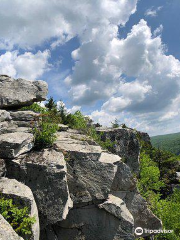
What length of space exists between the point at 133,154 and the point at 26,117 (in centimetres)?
1906

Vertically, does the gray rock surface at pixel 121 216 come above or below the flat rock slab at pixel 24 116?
below

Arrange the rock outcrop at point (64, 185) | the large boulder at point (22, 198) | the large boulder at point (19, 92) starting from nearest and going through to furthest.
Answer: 1. the large boulder at point (22, 198)
2. the rock outcrop at point (64, 185)
3. the large boulder at point (19, 92)

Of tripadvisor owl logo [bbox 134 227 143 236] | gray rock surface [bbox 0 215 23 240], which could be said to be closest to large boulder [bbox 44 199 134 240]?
gray rock surface [bbox 0 215 23 240]

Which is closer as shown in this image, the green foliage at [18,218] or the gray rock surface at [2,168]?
the green foliage at [18,218]

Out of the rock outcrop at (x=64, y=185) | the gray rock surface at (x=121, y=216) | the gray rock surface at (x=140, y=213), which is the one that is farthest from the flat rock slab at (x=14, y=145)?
the gray rock surface at (x=140, y=213)

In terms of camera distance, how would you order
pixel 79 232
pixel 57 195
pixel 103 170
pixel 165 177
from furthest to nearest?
pixel 165 177 < pixel 103 170 < pixel 79 232 < pixel 57 195

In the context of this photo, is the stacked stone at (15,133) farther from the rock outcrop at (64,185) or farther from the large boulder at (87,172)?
the large boulder at (87,172)

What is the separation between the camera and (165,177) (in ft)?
199

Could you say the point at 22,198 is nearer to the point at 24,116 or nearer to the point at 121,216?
the point at 121,216

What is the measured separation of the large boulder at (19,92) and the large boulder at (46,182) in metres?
8.63

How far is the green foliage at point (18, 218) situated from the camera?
844 centimetres

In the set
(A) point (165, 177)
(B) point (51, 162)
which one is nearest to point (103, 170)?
(B) point (51, 162)

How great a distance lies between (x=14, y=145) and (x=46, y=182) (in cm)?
273

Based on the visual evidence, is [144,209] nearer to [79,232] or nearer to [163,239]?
[79,232]
